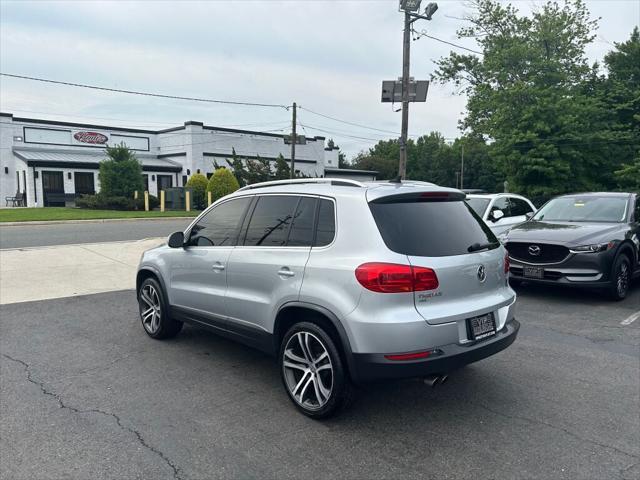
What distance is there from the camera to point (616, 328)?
242 inches

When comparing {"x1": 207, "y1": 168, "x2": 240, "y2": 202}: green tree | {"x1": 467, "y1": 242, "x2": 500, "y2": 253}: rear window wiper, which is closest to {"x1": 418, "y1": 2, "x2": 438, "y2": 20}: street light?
{"x1": 467, "y1": 242, "x2": 500, "y2": 253}: rear window wiper

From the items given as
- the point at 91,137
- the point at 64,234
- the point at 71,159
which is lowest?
the point at 64,234

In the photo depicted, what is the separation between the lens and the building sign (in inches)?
1673

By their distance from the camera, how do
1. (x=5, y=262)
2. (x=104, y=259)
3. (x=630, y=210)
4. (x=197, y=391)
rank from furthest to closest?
(x=104, y=259) → (x=5, y=262) → (x=630, y=210) → (x=197, y=391)

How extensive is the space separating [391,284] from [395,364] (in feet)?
1.70

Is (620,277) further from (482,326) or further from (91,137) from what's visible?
(91,137)

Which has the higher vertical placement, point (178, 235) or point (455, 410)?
point (178, 235)

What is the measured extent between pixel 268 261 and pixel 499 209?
7784mm

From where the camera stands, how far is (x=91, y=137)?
1700 inches

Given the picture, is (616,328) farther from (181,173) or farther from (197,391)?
(181,173)

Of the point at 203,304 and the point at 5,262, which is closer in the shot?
the point at 203,304

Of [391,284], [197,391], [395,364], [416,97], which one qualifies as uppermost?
[416,97]

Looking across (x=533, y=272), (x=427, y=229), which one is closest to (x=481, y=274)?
(x=427, y=229)

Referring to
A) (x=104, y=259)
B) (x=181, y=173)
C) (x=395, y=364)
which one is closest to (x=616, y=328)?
(x=395, y=364)
